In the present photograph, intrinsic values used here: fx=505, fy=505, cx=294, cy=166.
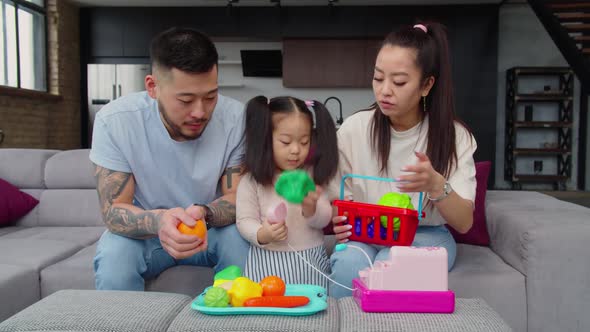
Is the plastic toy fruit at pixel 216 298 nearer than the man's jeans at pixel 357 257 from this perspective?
Yes

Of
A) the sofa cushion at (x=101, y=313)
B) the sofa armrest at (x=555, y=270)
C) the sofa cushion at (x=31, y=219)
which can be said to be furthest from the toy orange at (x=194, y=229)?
the sofa cushion at (x=31, y=219)

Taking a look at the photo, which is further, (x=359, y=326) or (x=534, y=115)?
(x=534, y=115)

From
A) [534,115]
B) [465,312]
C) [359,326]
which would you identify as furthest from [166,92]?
[534,115]

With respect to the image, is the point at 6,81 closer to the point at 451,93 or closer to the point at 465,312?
the point at 451,93

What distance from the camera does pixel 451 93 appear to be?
1.69m

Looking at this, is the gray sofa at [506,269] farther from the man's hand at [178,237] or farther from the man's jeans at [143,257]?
the man's hand at [178,237]

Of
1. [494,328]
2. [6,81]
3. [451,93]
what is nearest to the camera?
[494,328]

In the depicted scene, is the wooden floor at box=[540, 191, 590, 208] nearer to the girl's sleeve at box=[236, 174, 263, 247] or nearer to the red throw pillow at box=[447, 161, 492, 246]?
the red throw pillow at box=[447, 161, 492, 246]

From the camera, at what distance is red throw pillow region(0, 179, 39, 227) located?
8.43 ft

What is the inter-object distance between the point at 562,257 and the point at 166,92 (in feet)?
4.58

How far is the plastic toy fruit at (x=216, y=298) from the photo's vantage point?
3.81ft

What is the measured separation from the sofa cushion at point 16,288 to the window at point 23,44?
4.70m

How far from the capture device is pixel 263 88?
7789mm

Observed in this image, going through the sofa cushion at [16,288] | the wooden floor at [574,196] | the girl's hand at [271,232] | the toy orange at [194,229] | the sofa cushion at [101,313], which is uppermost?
the toy orange at [194,229]
